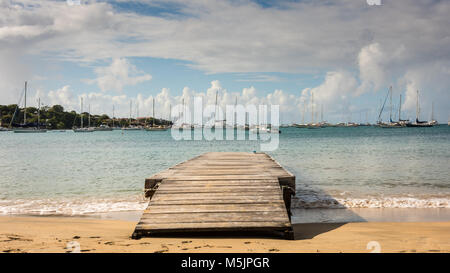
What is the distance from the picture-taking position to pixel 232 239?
22.5ft

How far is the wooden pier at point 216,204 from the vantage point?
683cm

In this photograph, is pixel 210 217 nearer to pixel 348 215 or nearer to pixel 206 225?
pixel 206 225

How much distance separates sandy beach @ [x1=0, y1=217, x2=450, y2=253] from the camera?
611 centimetres

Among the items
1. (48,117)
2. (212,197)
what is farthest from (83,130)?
(212,197)

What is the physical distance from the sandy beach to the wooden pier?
0.26 m

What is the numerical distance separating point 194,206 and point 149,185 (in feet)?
5.87

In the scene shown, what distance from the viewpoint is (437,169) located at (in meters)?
21.2

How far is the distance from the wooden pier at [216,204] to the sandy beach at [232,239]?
26cm

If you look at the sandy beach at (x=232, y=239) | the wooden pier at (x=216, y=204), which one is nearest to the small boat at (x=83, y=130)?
the sandy beach at (x=232, y=239)

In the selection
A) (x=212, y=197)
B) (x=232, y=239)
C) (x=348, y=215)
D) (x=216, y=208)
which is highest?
(x=212, y=197)

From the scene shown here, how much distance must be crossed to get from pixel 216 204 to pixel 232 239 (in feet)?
3.28

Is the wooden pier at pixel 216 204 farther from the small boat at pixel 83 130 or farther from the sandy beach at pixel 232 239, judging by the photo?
the small boat at pixel 83 130

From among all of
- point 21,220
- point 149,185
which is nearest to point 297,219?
point 149,185

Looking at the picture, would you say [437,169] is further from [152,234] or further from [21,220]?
[21,220]
